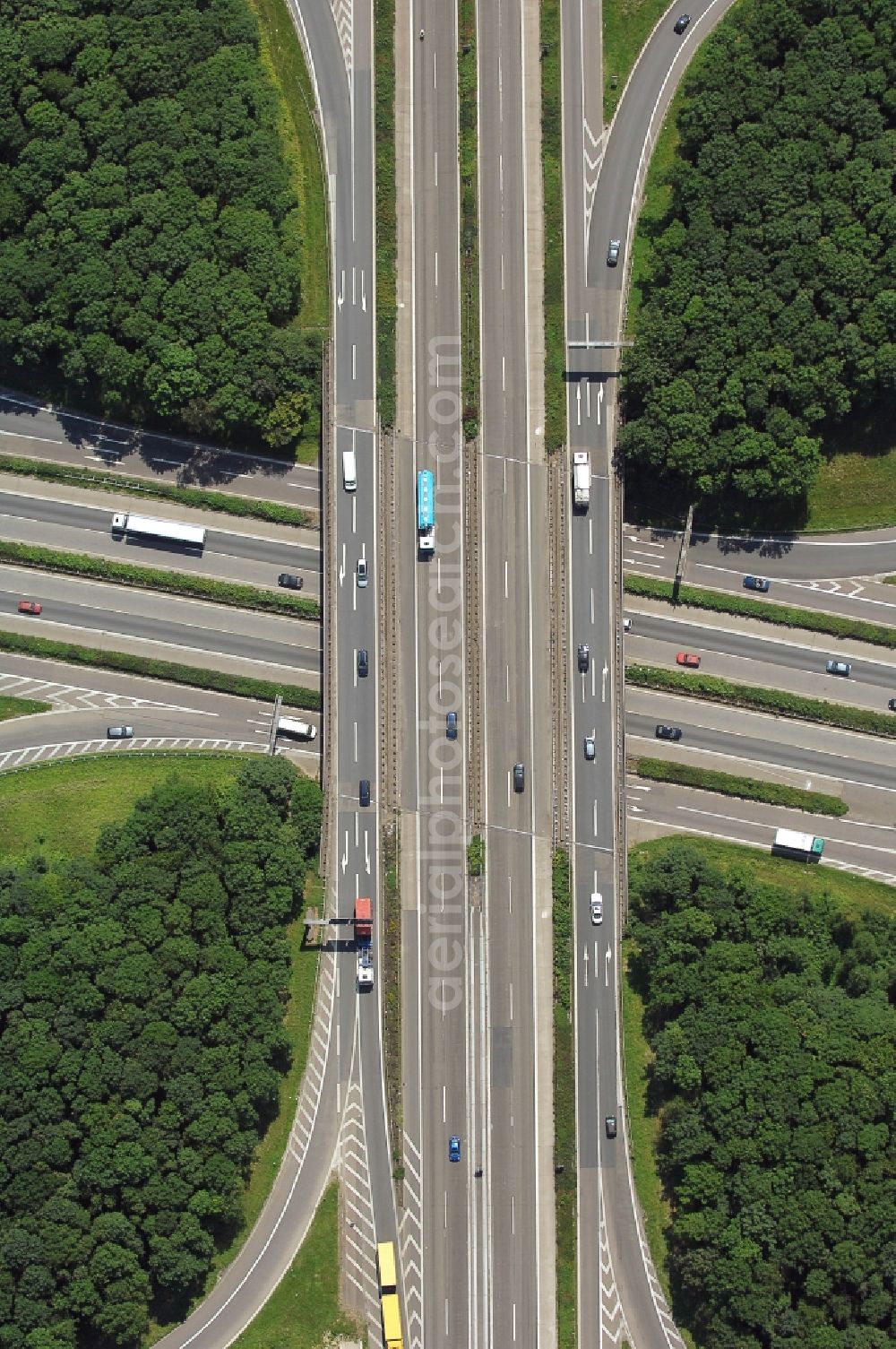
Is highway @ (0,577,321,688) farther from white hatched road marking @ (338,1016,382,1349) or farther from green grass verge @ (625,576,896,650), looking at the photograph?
white hatched road marking @ (338,1016,382,1349)

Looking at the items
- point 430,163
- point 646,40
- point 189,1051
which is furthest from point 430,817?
point 646,40

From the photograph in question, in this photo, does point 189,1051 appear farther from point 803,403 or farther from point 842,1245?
point 803,403

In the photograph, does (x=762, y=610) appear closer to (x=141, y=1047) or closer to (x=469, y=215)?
(x=469, y=215)

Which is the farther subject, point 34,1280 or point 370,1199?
point 370,1199

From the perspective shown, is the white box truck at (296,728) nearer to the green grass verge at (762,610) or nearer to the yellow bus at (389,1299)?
the green grass verge at (762,610)

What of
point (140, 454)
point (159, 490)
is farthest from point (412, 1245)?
point (140, 454)

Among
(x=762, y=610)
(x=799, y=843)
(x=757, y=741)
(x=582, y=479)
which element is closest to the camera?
(x=799, y=843)
